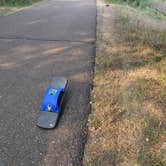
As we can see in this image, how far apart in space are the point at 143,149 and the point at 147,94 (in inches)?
41.4

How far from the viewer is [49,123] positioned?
2447 millimetres

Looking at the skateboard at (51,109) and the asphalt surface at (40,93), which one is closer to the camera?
the asphalt surface at (40,93)

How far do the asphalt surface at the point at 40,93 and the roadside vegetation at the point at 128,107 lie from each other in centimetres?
16

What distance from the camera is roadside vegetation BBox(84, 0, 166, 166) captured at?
204 cm

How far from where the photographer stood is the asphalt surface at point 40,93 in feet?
6.93

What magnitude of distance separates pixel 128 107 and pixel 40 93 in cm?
114

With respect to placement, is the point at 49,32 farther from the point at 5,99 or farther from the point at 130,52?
the point at 5,99

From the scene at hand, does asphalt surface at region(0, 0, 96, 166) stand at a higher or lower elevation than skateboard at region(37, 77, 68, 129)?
lower

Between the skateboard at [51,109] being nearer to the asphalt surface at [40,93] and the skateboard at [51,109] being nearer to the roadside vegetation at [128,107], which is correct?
the asphalt surface at [40,93]

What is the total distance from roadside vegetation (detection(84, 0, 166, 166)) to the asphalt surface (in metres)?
0.16

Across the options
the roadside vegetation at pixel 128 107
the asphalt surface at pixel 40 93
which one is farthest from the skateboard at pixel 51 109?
the roadside vegetation at pixel 128 107

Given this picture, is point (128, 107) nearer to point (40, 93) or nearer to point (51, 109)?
point (51, 109)

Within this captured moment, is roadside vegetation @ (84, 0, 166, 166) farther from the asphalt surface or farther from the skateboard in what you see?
the skateboard

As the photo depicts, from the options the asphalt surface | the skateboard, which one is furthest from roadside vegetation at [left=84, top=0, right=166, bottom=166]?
the skateboard
